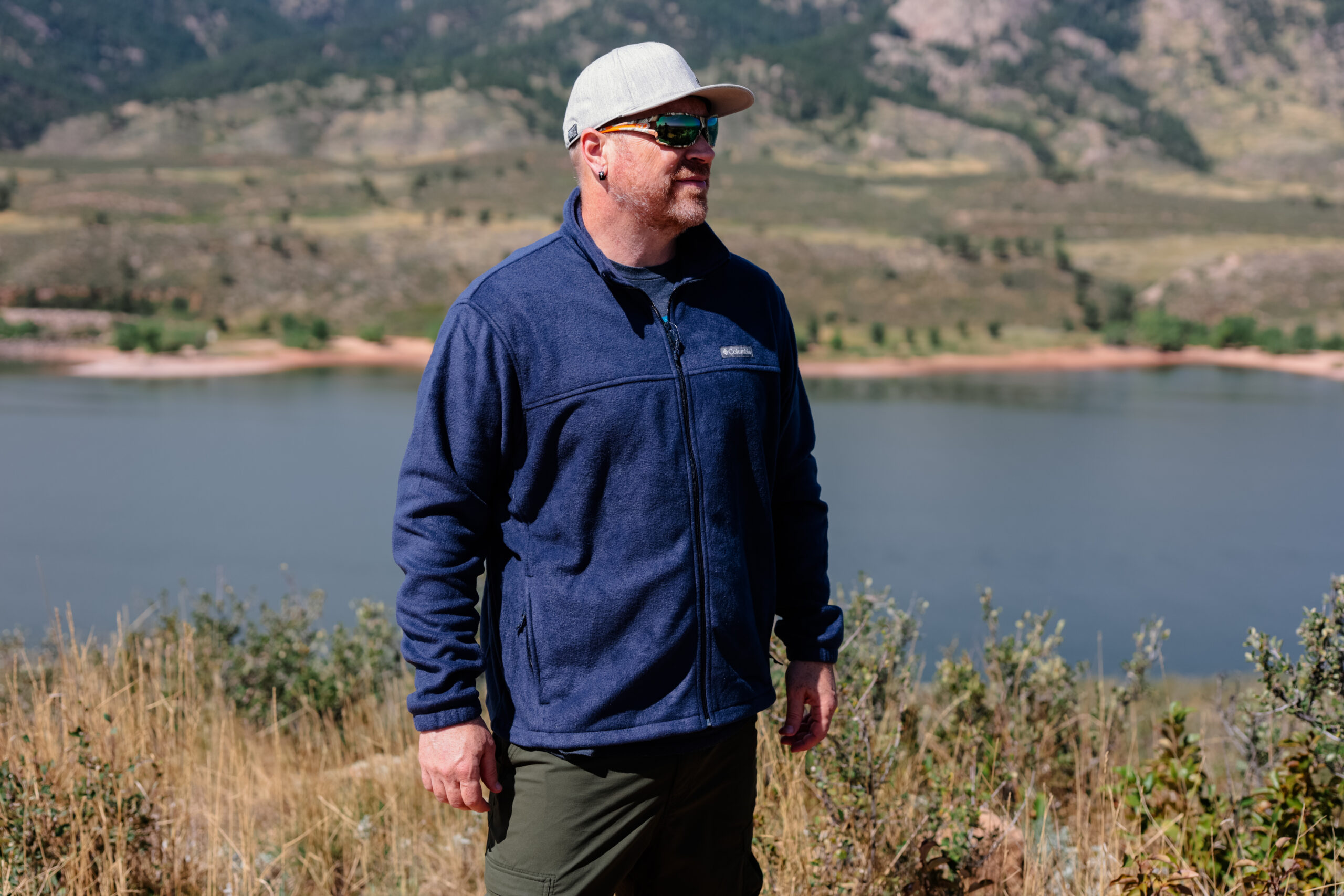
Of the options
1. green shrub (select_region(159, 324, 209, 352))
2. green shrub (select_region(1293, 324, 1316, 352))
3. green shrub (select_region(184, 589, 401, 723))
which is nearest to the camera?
green shrub (select_region(184, 589, 401, 723))

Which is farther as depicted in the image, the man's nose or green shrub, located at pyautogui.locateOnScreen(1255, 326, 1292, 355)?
green shrub, located at pyautogui.locateOnScreen(1255, 326, 1292, 355)

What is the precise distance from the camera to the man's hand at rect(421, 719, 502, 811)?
150cm

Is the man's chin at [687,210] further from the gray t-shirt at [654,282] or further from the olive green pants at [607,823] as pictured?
the olive green pants at [607,823]

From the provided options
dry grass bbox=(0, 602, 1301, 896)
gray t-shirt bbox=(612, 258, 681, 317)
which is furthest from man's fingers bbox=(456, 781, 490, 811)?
dry grass bbox=(0, 602, 1301, 896)

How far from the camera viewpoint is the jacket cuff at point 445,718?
1.49 metres

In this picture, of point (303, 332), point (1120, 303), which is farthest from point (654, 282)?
point (1120, 303)

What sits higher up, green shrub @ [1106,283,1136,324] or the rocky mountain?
the rocky mountain

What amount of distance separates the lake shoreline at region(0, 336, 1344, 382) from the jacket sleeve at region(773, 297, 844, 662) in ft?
41.1

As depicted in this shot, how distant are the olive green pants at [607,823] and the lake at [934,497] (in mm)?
3105

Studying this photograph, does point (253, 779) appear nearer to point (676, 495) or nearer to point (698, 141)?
point (676, 495)

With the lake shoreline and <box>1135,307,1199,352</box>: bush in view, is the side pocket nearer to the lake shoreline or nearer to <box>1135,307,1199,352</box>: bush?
the lake shoreline

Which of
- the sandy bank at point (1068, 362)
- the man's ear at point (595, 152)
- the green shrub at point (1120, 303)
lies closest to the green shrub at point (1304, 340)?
the sandy bank at point (1068, 362)

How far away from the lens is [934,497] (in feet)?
28.3

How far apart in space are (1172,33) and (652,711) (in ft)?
311
